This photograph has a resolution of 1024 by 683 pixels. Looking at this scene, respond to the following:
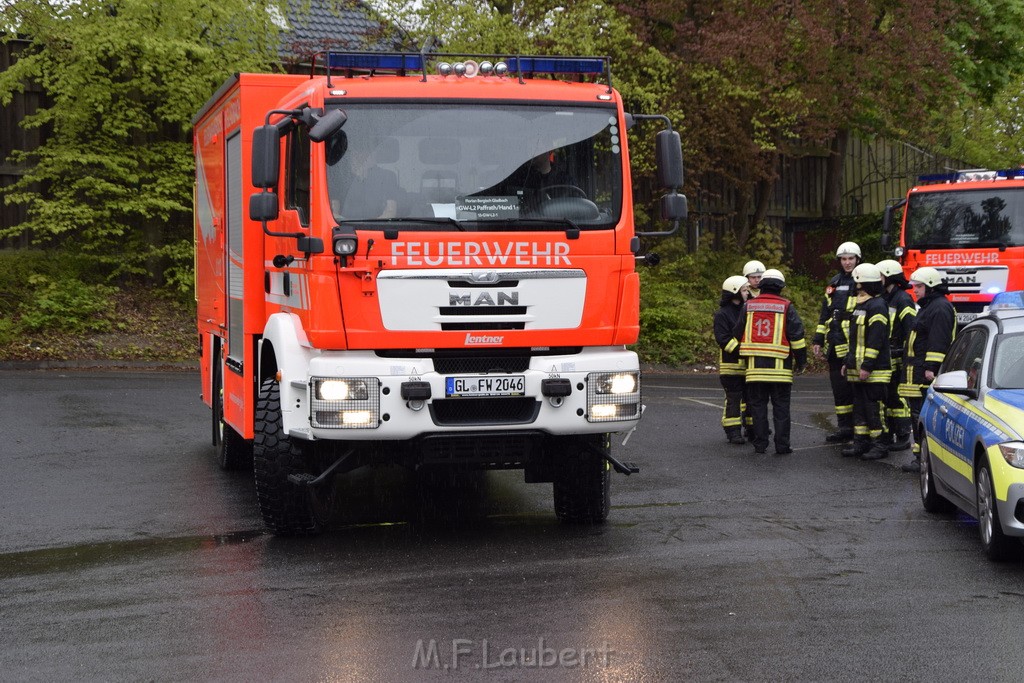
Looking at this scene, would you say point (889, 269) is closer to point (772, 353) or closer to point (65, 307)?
point (772, 353)

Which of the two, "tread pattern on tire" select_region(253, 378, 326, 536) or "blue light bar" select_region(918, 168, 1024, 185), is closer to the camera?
"tread pattern on tire" select_region(253, 378, 326, 536)

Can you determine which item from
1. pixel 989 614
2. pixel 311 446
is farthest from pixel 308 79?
pixel 989 614

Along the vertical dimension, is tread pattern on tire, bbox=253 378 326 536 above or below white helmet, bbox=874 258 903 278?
below

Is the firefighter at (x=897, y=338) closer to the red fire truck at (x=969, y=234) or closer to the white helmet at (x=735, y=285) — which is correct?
the white helmet at (x=735, y=285)

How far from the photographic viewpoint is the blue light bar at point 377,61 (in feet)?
29.5

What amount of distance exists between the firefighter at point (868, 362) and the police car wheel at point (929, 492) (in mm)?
2867

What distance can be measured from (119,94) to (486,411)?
17.2 meters

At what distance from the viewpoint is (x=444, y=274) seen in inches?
325

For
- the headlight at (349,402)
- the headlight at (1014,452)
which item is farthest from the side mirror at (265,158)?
the headlight at (1014,452)

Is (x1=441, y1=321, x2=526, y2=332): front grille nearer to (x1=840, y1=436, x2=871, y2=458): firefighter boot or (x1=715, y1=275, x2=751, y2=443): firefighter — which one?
(x1=840, y1=436, x2=871, y2=458): firefighter boot

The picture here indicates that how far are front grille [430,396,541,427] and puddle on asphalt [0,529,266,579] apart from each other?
5.26 feet

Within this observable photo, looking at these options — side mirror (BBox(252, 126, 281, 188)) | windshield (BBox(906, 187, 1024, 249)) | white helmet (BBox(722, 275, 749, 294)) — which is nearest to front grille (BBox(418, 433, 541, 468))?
side mirror (BBox(252, 126, 281, 188))

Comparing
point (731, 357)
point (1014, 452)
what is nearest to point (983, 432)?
point (1014, 452)

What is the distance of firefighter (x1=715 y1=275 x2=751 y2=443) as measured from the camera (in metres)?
14.0
